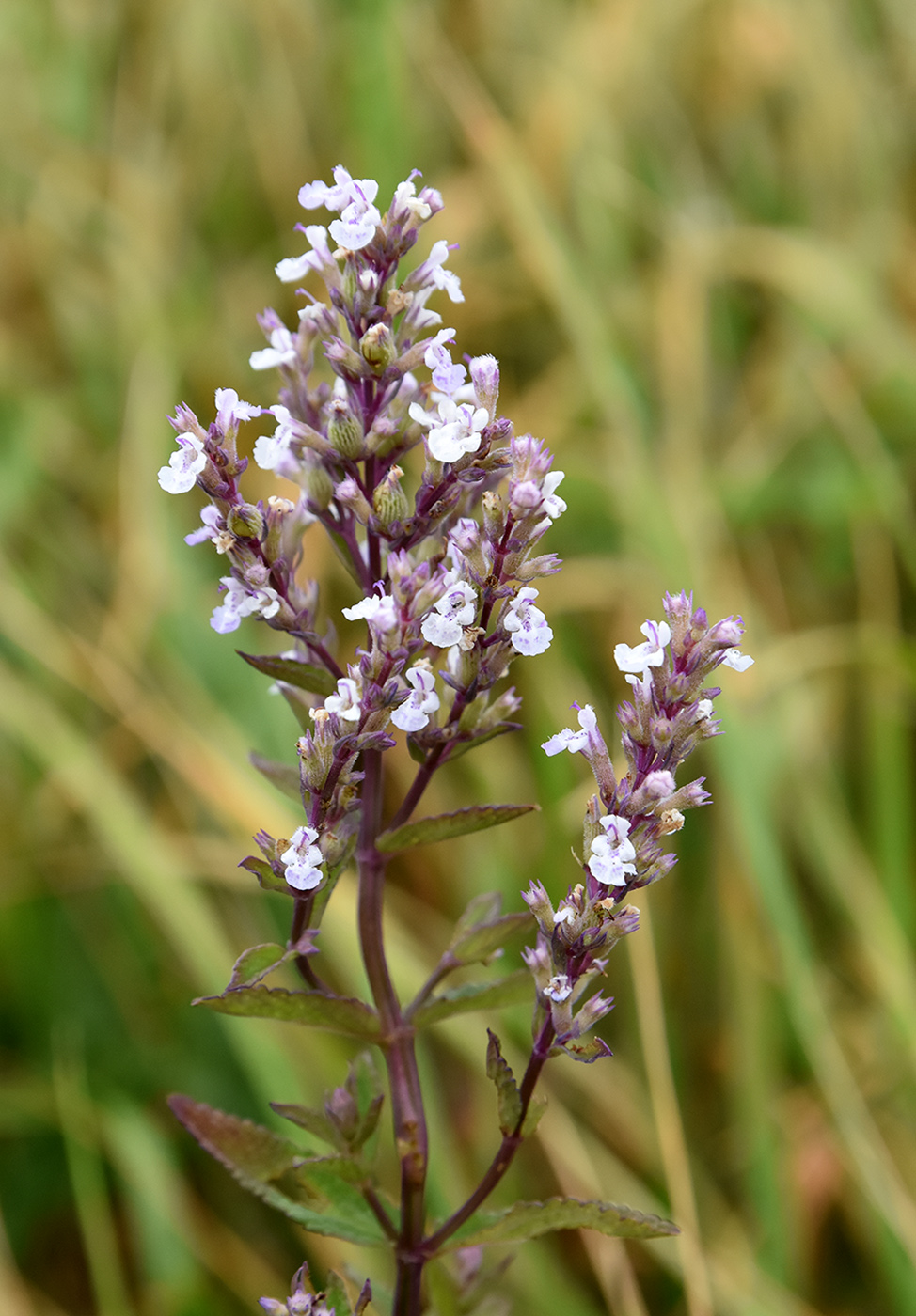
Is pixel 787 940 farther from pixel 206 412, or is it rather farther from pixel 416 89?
pixel 416 89

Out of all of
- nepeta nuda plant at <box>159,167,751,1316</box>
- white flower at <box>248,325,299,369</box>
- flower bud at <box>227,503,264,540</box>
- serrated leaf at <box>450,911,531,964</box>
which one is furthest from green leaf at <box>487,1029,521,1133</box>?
white flower at <box>248,325,299,369</box>

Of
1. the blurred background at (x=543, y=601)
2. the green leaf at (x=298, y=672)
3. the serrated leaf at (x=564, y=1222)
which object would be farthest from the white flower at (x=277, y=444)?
the blurred background at (x=543, y=601)

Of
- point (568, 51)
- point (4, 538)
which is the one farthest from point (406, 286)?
point (568, 51)

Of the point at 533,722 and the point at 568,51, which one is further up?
the point at 568,51

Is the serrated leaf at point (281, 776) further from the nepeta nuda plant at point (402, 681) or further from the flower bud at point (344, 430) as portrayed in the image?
the flower bud at point (344, 430)

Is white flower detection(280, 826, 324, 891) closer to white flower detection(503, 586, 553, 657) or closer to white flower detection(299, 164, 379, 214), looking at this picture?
white flower detection(503, 586, 553, 657)

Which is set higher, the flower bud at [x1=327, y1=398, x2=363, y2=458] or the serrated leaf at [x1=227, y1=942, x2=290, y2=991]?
the flower bud at [x1=327, y1=398, x2=363, y2=458]

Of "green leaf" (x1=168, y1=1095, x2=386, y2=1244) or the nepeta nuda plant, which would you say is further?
"green leaf" (x1=168, y1=1095, x2=386, y2=1244)

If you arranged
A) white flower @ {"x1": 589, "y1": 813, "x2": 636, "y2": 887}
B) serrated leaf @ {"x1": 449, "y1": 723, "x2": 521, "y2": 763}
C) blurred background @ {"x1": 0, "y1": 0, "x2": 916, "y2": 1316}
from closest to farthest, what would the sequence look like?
white flower @ {"x1": 589, "y1": 813, "x2": 636, "y2": 887}, serrated leaf @ {"x1": 449, "y1": 723, "x2": 521, "y2": 763}, blurred background @ {"x1": 0, "y1": 0, "x2": 916, "y2": 1316}
